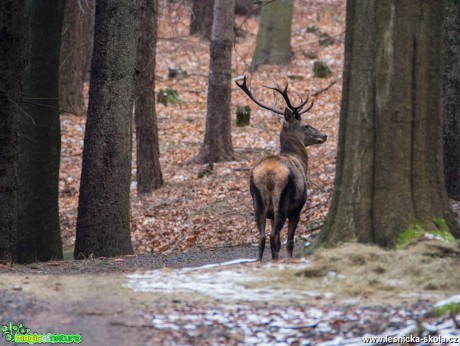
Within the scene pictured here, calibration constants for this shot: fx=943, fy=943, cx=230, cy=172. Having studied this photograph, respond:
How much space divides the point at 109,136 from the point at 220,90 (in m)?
7.50

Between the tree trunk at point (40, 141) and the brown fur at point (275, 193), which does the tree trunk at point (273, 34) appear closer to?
the tree trunk at point (40, 141)

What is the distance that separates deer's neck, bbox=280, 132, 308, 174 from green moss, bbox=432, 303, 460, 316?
6.21 metres

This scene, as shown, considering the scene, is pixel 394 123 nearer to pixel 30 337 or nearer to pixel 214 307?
pixel 214 307

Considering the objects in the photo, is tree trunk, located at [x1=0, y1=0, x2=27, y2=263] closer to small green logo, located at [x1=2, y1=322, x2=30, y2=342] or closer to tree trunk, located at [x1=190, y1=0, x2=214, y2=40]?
small green logo, located at [x1=2, y1=322, x2=30, y2=342]

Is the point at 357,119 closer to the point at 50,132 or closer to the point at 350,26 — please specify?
the point at 350,26

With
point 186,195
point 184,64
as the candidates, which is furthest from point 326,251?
point 184,64

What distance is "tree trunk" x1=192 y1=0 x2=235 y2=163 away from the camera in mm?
20031

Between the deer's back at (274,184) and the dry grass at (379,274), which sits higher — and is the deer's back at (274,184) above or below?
above

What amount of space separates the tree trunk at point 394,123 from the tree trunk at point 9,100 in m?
4.79

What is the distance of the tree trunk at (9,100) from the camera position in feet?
39.4

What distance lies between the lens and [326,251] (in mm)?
9039

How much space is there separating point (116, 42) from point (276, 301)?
616 cm

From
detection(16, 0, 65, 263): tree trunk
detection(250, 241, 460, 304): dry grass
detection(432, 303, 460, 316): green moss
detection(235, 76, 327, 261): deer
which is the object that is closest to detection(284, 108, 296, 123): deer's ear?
detection(235, 76, 327, 261): deer

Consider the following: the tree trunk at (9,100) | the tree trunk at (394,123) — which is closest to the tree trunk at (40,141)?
the tree trunk at (9,100)
